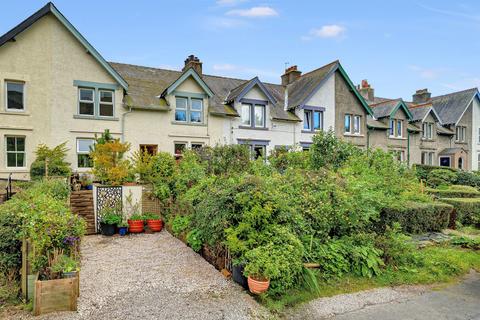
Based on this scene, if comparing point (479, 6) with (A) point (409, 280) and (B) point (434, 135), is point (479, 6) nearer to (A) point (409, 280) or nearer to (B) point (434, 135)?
(A) point (409, 280)

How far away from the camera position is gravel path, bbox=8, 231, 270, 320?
17.6ft

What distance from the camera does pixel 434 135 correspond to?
3269cm

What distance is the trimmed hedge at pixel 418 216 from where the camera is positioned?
10.4 meters

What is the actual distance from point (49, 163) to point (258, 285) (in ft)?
49.9

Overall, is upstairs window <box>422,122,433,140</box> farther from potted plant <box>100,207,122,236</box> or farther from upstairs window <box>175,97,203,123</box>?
potted plant <box>100,207,122,236</box>

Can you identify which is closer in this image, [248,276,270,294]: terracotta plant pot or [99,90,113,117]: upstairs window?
[248,276,270,294]: terracotta plant pot

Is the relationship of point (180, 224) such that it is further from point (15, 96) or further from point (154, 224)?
point (15, 96)

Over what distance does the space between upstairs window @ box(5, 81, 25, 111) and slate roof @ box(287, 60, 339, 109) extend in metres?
18.1

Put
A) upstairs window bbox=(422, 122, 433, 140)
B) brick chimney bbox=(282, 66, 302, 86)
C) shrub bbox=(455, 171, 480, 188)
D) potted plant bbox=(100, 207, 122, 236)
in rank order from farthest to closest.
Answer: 1. upstairs window bbox=(422, 122, 433, 140)
2. brick chimney bbox=(282, 66, 302, 86)
3. shrub bbox=(455, 171, 480, 188)
4. potted plant bbox=(100, 207, 122, 236)

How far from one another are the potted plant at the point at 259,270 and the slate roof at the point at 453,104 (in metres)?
36.7

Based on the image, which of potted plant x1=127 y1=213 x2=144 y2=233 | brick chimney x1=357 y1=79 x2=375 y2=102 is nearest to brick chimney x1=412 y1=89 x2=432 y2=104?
brick chimney x1=357 y1=79 x2=375 y2=102

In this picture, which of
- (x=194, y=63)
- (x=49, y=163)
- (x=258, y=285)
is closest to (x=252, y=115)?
(x=194, y=63)

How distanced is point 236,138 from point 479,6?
15.2 m

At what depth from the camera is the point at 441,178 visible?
25219 millimetres
